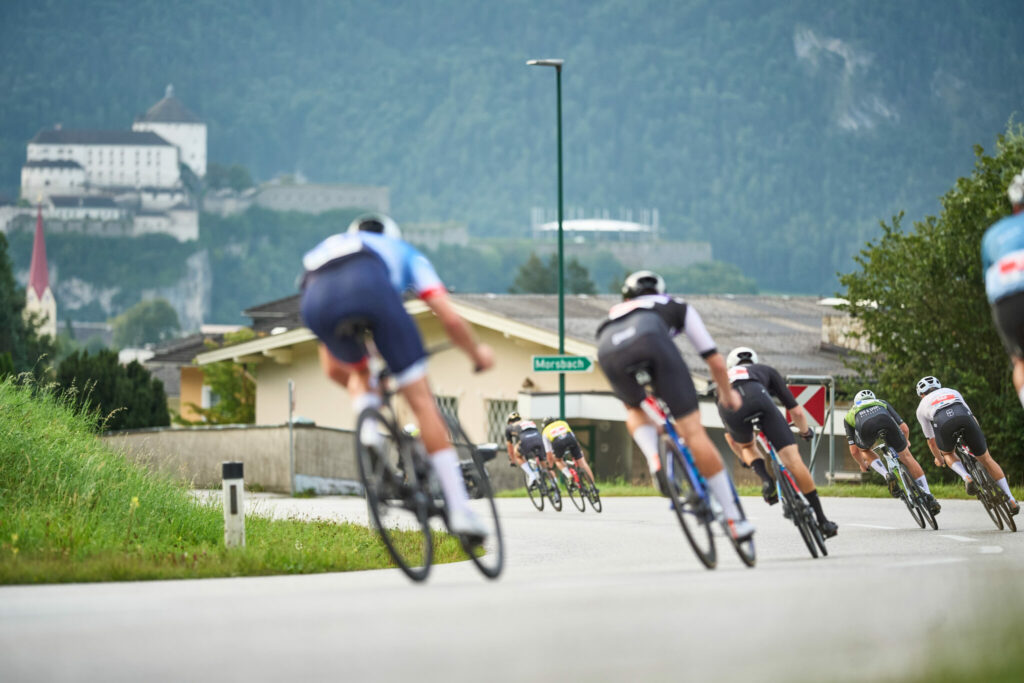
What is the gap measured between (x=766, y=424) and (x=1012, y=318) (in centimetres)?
396

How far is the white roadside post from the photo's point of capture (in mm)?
10891

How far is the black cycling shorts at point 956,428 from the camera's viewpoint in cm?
1409

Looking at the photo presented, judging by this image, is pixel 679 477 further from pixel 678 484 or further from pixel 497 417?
pixel 497 417

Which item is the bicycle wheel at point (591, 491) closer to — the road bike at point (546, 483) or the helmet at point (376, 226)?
the road bike at point (546, 483)

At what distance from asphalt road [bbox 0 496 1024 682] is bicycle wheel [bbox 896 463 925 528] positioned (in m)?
5.90

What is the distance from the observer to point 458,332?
6.82m

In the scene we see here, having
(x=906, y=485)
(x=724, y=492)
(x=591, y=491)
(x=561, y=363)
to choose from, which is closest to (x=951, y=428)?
(x=906, y=485)

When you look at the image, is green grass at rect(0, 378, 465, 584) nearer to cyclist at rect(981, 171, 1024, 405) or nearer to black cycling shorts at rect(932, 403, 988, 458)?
black cycling shorts at rect(932, 403, 988, 458)

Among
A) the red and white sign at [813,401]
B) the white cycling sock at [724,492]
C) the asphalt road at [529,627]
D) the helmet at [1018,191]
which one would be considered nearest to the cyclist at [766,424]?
the asphalt road at [529,627]

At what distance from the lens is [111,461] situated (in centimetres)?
1345

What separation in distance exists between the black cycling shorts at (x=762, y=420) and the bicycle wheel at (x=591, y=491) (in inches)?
406

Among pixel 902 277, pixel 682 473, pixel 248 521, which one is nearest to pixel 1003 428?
pixel 902 277

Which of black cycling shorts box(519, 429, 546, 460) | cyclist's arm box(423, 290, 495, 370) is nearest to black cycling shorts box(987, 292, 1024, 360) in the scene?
cyclist's arm box(423, 290, 495, 370)

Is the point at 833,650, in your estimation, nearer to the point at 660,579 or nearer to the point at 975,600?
the point at 975,600
